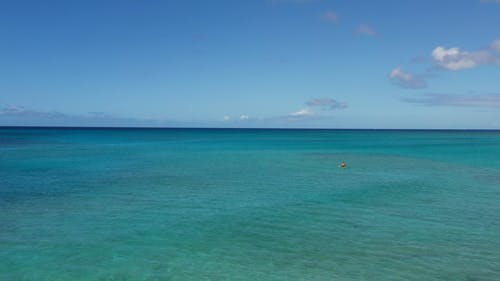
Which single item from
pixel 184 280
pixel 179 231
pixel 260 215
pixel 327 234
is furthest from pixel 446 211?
pixel 184 280

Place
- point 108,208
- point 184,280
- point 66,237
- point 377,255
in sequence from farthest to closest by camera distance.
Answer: point 108,208 < point 66,237 < point 377,255 < point 184,280

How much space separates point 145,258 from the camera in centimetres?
1030

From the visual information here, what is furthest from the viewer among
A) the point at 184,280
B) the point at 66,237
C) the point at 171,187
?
the point at 171,187

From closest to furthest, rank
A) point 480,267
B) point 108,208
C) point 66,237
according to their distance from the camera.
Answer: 1. point 480,267
2. point 66,237
3. point 108,208

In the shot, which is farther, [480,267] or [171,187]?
[171,187]

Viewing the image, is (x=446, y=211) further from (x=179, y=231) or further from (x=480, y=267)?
(x=179, y=231)

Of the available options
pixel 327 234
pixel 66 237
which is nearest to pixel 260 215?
pixel 327 234

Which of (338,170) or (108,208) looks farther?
(338,170)

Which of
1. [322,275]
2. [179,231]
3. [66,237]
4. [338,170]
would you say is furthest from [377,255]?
[338,170]

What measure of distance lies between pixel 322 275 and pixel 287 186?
40.7 ft

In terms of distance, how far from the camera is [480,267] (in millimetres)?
9727

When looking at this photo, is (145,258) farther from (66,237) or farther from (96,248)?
(66,237)

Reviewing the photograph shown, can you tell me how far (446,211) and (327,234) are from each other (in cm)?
596

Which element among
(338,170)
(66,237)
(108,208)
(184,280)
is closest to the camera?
(184,280)
